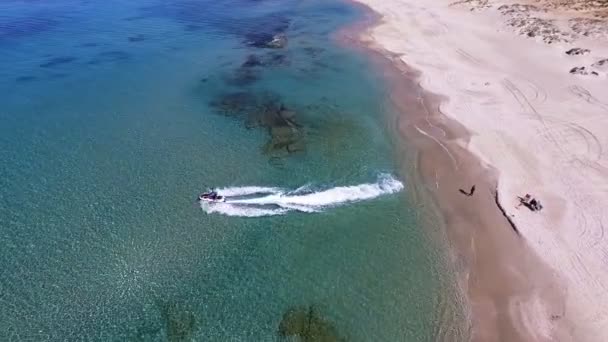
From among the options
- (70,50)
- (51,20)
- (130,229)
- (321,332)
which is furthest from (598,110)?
(51,20)

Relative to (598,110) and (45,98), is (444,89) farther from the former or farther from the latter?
(45,98)

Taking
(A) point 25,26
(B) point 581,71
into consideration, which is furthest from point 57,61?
(B) point 581,71

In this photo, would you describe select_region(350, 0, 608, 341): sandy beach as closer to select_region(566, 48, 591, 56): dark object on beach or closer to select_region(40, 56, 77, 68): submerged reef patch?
select_region(566, 48, 591, 56): dark object on beach

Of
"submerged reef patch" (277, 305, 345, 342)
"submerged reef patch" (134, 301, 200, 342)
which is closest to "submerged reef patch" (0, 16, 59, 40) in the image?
"submerged reef patch" (134, 301, 200, 342)

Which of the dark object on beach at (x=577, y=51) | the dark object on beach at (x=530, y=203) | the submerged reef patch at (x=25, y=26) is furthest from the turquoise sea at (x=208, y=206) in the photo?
the dark object on beach at (x=577, y=51)

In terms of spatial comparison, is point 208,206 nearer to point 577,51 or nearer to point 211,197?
point 211,197
